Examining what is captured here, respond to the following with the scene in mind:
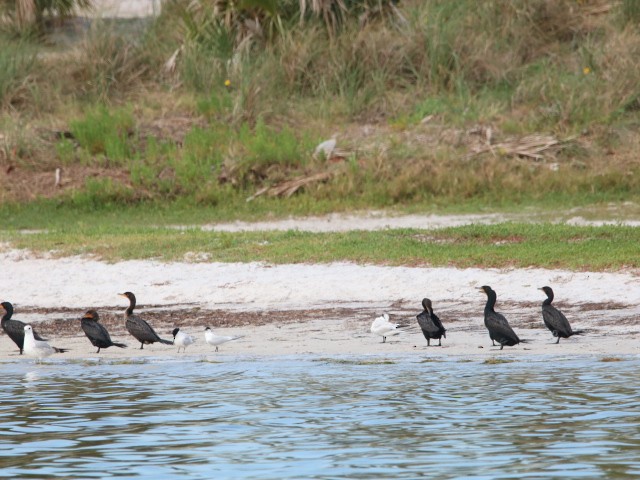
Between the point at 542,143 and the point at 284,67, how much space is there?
18.7 feet

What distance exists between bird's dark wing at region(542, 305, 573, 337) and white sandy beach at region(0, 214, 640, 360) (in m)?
0.15

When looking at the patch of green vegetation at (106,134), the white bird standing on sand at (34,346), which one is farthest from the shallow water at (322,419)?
the patch of green vegetation at (106,134)

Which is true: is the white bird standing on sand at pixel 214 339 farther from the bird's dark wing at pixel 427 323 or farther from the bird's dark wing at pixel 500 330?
the bird's dark wing at pixel 500 330

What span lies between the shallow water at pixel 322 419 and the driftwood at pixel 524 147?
1235cm

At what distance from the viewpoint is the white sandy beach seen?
39.3ft

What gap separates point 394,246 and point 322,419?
751 cm

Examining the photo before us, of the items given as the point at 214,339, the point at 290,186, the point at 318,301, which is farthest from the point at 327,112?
the point at 214,339

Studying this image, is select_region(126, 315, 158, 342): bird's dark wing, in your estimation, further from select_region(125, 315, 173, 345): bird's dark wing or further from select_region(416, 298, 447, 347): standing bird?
select_region(416, 298, 447, 347): standing bird

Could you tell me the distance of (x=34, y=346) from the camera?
37.4ft

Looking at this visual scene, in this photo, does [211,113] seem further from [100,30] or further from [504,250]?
[504,250]

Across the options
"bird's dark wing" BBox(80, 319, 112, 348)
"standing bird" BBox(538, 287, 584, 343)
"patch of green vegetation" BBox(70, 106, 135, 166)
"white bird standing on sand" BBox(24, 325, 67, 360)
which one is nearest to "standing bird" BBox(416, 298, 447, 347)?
"standing bird" BBox(538, 287, 584, 343)

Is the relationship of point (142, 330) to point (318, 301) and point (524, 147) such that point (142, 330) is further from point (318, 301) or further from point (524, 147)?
point (524, 147)

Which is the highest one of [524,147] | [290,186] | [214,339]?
[214,339]

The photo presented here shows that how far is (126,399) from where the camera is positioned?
32.7 ft
